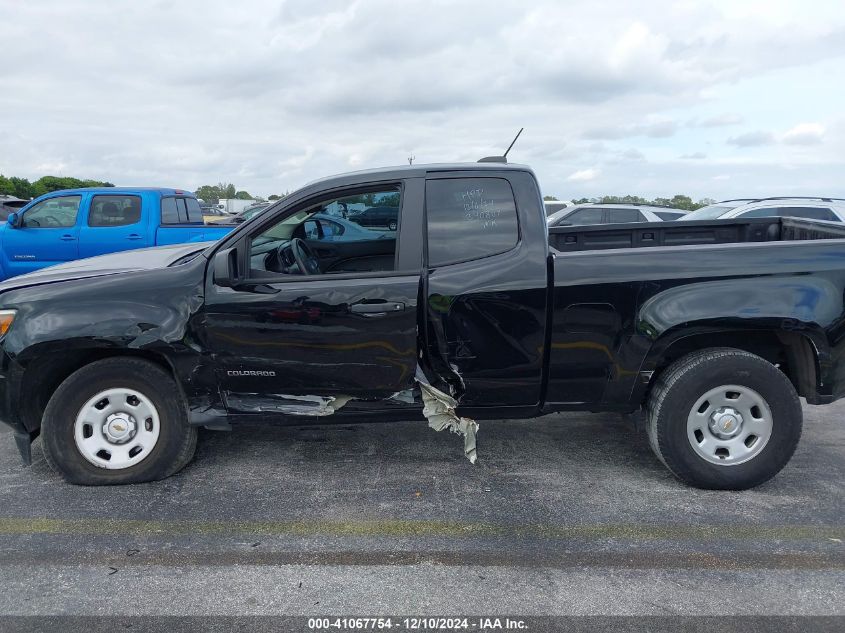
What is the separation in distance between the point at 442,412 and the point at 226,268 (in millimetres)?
1499

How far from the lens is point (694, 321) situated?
378 centimetres

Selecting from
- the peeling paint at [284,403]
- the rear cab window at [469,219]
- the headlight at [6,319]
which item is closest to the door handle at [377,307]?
the rear cab window at [469,219]

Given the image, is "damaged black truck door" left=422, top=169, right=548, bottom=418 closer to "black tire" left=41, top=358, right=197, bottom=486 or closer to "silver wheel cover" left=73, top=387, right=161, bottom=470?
"black tire" left=41, top=358, right=197, bottom=486

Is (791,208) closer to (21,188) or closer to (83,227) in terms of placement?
(83,227)

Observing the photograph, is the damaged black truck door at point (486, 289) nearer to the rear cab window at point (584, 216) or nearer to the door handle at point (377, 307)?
the door handle at point (377, 307)

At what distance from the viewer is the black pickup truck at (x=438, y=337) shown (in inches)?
150

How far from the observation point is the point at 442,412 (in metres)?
3.98

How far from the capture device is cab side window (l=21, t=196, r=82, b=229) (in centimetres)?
1062

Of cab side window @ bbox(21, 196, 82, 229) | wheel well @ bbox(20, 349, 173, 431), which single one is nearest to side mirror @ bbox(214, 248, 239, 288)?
wheel well @ bbox(20, 349, 173, 431)

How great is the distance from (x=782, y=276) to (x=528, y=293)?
143 centimetres

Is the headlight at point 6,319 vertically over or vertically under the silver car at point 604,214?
under

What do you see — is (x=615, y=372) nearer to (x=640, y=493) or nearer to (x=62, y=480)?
(x=640, y=493)

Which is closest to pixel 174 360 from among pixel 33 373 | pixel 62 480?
pixel 33 373

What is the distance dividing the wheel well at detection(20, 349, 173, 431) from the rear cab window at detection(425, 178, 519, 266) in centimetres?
179
